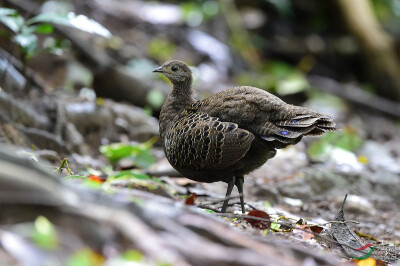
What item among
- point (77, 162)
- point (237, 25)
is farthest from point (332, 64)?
point (77, 162)

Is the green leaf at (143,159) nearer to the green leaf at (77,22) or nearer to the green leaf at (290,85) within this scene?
the green leaf at (77,22)

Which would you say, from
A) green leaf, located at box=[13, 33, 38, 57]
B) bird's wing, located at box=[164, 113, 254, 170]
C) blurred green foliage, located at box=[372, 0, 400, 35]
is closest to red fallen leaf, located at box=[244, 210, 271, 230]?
bird's wing, located at box=[164, 113, 254, 170]

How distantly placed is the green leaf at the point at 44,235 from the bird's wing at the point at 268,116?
101 inches

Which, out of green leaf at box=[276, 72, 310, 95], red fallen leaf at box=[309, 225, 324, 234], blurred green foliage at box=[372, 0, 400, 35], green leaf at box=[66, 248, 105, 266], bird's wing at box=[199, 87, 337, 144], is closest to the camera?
green leaf at box=[66, 248, 105, 266]

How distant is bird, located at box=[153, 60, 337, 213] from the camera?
451cm

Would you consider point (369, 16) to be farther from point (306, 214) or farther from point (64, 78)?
point (306, 214)

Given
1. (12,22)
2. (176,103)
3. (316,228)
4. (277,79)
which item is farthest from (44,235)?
(277,79)

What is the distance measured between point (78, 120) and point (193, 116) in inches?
101

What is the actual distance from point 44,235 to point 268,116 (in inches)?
111

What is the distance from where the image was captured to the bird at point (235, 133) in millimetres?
4508

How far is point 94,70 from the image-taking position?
8.13 metres

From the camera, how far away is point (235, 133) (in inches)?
178

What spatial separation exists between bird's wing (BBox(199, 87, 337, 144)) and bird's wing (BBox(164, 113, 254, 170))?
0.10 meters

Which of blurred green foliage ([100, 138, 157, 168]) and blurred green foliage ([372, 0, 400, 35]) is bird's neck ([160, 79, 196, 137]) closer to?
blurred green foliage ([100, 138, 157, 168])
